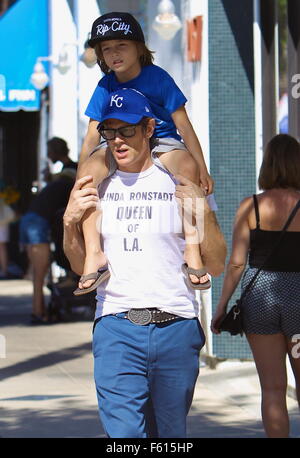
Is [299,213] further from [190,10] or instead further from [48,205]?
[48,205]

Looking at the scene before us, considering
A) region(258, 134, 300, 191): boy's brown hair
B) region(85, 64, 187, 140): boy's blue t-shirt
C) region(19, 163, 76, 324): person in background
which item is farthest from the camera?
region(19, 163, 76, 324): person in background

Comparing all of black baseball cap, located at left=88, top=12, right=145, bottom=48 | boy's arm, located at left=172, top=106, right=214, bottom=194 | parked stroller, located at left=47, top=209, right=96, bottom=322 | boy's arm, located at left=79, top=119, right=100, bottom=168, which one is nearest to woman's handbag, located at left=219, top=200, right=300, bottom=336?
boy's arm, located at left=172, top=106, right=214, bottom=194

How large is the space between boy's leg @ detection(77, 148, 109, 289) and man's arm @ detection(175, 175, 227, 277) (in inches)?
13.2

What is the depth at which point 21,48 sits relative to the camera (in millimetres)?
19375

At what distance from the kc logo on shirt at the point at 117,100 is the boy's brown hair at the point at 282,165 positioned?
1.67 m

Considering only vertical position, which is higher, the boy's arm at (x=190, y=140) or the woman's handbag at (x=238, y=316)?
the boy's arm at (x=190, y=140)

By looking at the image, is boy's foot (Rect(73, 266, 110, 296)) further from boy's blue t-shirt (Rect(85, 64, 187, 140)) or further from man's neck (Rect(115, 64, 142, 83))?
man's neck (Rect(115, 64, 142, 83))

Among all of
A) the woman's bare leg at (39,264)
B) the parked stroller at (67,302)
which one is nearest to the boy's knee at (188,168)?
the parked stroller at (67,302)

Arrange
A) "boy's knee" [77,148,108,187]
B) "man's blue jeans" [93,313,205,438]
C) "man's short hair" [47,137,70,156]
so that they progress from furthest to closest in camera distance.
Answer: "man's short hair" [47,137,70,156], "boy's knee" [77,148,108,187], "man's blue jeans" [93,313,205,438]

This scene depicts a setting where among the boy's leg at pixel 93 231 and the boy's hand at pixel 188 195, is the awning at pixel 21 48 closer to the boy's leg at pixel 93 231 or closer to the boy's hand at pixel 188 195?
the boy's leg at pixel 93 231

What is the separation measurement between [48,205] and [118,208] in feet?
26.4

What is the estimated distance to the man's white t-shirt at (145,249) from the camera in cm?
480

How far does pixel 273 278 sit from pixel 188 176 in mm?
1420

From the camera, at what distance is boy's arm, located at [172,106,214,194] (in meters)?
5.48
